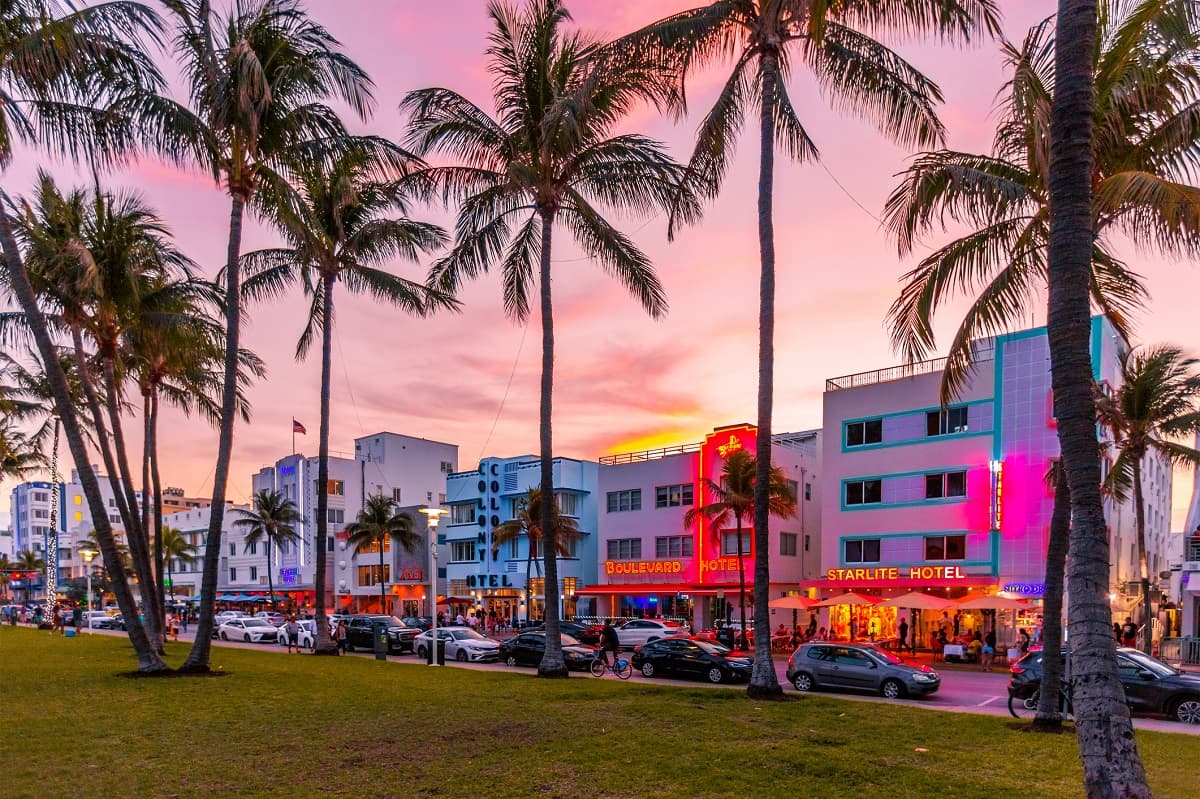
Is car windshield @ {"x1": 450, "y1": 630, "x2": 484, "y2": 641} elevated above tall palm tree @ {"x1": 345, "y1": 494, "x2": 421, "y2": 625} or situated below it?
below

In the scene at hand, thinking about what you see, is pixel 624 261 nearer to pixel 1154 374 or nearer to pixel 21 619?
pixel 1154 374

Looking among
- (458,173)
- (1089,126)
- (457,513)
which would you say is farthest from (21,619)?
(1089,126)

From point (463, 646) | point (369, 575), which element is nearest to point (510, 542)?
point (369, 575)

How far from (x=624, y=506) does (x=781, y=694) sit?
36215mm

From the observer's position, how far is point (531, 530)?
54.2 m

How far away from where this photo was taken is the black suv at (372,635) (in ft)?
123

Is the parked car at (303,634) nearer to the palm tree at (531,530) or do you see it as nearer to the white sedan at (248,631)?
the white sedan at (248,631)

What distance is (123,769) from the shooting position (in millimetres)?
10188

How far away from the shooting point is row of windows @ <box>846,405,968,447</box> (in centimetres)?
3769

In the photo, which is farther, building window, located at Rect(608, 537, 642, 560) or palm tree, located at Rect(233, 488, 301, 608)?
palm tree, located at Rect(233, 488, 301, 608)

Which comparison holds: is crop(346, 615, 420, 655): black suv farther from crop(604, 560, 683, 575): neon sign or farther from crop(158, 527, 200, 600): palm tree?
crop(158, 527, 200, 600): palm tree

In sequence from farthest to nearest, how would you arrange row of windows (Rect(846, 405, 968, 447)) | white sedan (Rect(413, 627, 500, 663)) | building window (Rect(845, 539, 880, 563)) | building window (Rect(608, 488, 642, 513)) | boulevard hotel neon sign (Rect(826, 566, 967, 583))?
building window (Rect(608, 488, 642, 513)) < building window (Rect(845, 539, 880, 563)) < row of windows (Rect(846, 405, 968, 447)) < boulevard hotel neon sign (Rect(826, 566, 967, 583)) < white sedan (Rect(413, 627, 500, 663))

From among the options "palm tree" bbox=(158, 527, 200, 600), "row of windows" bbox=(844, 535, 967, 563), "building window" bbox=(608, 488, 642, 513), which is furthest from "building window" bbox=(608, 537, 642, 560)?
"palm tree" bbox=(158, 527, 200, 600)

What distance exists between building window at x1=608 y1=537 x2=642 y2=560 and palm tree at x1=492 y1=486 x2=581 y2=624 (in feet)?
7.80
